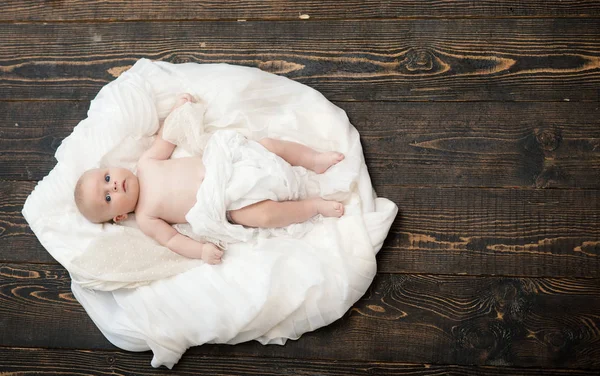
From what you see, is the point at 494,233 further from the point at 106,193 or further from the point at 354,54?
the point at 106,193

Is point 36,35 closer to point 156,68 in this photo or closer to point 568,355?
point 156,68

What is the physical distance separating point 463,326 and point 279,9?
1.09 metres

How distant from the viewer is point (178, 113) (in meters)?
1.58

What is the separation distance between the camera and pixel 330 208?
1.53 m

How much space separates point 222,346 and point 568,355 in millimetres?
939

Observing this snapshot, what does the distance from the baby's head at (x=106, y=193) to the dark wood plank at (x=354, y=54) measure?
1.29ft

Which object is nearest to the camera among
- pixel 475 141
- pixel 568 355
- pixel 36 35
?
pixel 568 355

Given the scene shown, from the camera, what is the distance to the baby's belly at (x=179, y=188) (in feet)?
5.03

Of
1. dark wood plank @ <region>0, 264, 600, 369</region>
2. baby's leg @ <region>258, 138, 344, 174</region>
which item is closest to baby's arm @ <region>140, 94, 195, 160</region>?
baby's leg @ <region>258, 138, 344, 174</region>

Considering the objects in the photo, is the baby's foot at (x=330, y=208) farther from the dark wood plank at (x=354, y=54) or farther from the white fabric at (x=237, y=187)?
the dark wood plank at (x=354, y=54)

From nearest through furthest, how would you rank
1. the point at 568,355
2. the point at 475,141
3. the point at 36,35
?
the point at 568,355 < the point at 475,141 < the point at 36,35

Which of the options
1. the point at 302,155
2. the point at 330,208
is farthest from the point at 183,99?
the point at 330,208

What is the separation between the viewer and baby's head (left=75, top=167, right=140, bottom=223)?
4.89 ft

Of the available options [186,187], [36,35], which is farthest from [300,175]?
[36,35]
